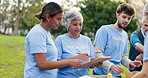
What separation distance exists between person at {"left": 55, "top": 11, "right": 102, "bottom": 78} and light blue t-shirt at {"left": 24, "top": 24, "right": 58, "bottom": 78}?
0.30m

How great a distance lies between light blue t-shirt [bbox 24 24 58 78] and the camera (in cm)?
219

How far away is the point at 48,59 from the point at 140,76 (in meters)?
0.86

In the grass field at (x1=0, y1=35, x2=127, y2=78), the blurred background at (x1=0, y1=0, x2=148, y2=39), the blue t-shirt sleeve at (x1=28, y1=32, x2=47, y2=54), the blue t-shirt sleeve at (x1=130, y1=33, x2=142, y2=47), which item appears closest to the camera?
the blue t-shirt sleeve at (x1=28, y1=32, x2=47, y2=54)

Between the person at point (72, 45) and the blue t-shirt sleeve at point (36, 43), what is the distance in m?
0.47

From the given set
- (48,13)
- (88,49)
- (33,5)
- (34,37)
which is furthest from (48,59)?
(33,5)

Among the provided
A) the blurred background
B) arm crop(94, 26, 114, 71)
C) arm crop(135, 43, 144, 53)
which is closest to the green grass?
arm crop(94, 26, 114, 71)

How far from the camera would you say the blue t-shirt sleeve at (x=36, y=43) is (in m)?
2.18

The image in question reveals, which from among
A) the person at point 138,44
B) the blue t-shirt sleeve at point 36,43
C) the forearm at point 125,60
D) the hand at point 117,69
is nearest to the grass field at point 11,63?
the person at point 138,44

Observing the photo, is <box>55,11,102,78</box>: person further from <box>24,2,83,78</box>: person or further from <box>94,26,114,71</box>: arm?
<box>24,2,83,78</box>: person

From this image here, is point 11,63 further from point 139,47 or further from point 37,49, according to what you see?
point 37,49

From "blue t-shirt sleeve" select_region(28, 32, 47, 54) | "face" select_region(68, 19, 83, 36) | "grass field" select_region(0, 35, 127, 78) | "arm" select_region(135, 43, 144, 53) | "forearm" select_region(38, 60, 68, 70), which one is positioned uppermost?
"face" select_region(68, 19, 83, 36)

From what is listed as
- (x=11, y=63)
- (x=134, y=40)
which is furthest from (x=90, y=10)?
(x=134, y=40)

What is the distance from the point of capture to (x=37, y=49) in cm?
218

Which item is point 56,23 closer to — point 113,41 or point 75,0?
point 113,41
